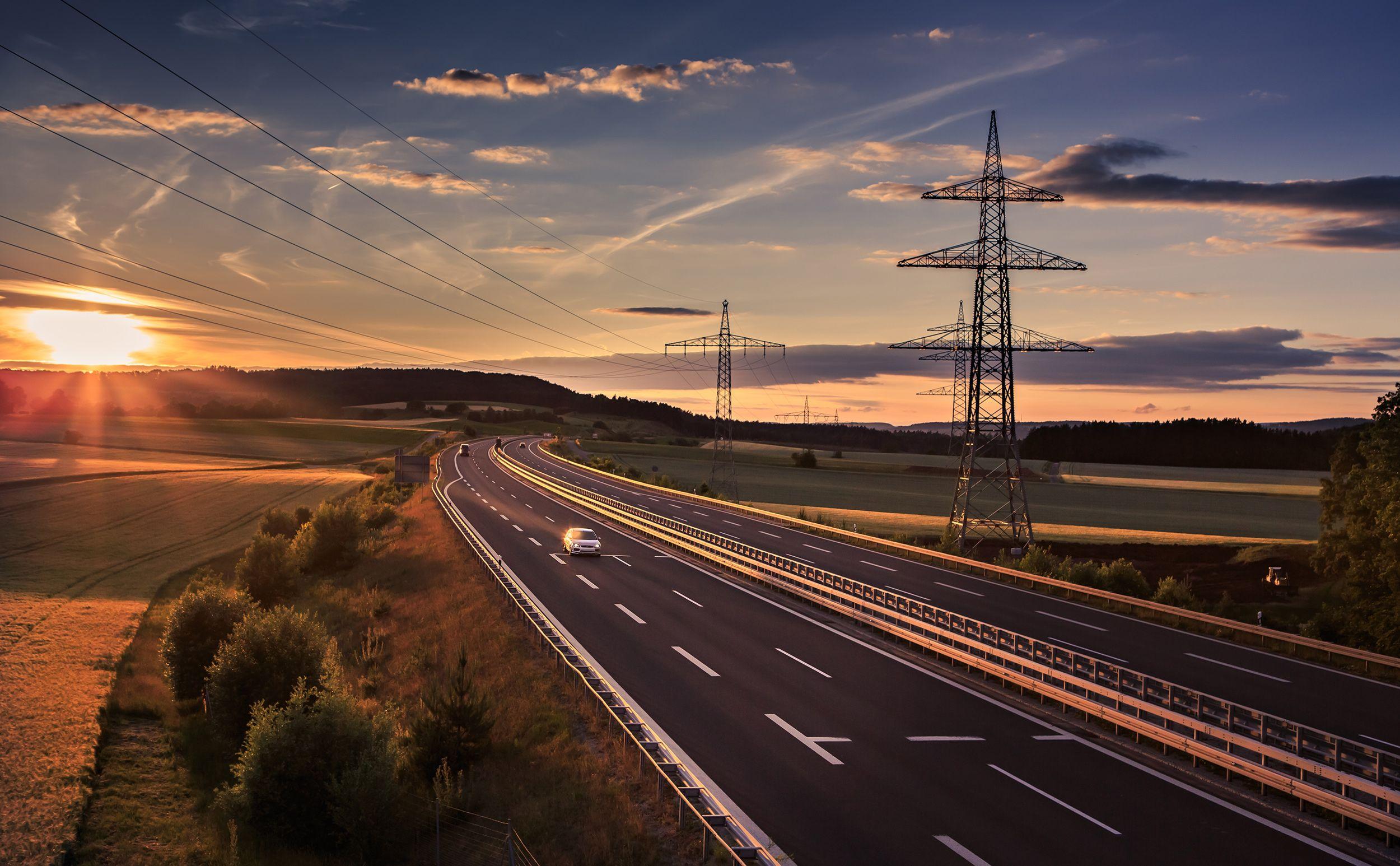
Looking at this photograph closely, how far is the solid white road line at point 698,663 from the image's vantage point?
21406 millimetres

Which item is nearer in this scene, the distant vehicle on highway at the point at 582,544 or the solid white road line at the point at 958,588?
the solid white road line at the point at 958,588

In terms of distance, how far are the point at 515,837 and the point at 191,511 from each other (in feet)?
222

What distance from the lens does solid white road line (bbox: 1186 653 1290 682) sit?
68.9ft

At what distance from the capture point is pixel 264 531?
59.6 metres

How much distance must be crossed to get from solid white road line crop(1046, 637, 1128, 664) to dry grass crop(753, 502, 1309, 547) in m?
32.0

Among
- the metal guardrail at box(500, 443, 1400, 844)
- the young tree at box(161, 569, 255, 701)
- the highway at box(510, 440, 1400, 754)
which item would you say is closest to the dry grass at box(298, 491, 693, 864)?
the young tree at box(161, 569, 255, 701)

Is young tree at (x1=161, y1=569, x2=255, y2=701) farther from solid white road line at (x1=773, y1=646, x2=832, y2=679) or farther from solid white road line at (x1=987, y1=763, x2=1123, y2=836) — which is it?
solid white road line at (x1=987, y1=763, x2=1123, y2=836)

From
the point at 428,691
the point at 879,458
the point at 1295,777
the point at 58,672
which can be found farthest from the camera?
the point at 879,458

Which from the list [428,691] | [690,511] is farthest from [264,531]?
[428,691]

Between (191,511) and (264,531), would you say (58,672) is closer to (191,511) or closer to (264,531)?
(264,531)

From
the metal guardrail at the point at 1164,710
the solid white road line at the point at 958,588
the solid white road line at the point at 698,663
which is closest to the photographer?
the metal guardrail at the point at 1164,710

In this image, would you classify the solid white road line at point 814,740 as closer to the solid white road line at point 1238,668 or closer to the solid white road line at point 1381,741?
the solid white road line at point 1381,741

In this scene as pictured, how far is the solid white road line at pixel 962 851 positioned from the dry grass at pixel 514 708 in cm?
402

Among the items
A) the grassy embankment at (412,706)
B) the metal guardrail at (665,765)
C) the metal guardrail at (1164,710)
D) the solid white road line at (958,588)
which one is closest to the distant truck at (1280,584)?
the solid white road line at (958,588)
